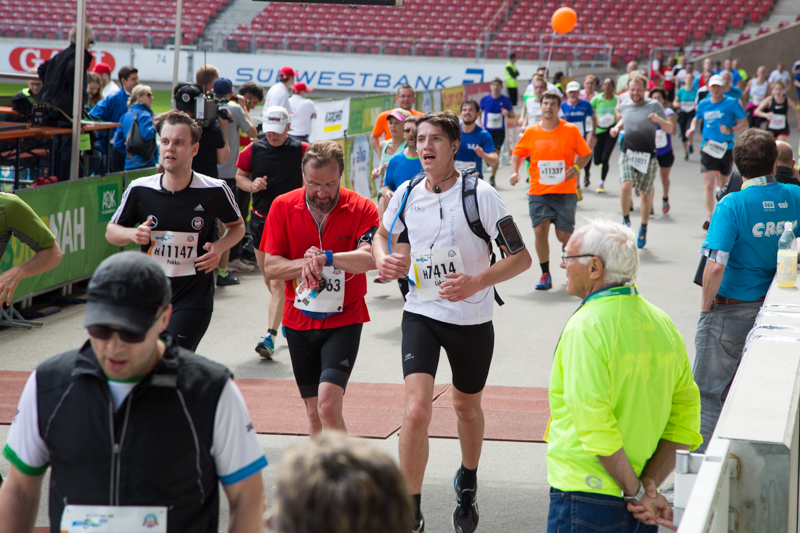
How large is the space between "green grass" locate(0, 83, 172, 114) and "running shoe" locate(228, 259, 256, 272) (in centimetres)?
1506

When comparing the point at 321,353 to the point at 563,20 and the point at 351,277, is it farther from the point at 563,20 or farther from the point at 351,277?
the point at 563,20

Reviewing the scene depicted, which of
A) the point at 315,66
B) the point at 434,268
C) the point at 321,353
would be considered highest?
the point at 315,66

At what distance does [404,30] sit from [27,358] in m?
32.1

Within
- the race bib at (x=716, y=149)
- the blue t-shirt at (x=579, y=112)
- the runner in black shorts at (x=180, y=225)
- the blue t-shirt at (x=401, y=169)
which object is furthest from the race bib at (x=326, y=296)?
the blue t-shirt at (x=579, y=112)

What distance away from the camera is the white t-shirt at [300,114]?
14234 millimetres

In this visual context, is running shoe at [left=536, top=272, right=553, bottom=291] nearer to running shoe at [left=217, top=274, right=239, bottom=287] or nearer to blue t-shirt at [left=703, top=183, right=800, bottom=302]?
running shoe at [left=217, top=274, right=239, bottom=287]

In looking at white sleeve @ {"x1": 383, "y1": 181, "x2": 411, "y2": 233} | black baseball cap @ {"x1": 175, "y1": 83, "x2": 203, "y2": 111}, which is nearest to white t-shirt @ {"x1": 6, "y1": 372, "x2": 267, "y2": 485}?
white sleeve @ {"x1": 383, "y1": 181, "x2": 411, "y2": 233}

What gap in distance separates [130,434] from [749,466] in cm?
187

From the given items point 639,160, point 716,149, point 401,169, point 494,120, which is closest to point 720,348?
point 401,169

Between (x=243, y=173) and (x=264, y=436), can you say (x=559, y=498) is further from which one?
(x=243, y=173)

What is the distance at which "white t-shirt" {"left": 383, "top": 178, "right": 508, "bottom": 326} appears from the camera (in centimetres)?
454

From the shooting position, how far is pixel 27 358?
751 centimetres

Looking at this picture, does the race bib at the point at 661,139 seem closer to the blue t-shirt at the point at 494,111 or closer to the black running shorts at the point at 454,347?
the blue t-shirt at the point at 494,111

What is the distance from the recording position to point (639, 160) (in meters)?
12.4
